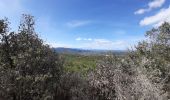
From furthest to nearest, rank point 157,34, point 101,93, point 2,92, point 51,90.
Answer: point 157,34, point 101,93, point 51,90, point 2,92

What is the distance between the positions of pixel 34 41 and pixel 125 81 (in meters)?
6.36

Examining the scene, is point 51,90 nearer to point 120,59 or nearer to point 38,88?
point 38,88

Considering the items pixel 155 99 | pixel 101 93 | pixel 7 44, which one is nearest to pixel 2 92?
pixel 7 44

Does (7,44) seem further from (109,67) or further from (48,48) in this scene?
(109,67)

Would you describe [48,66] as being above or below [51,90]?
above

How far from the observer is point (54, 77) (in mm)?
18531

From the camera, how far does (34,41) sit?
18375 mm

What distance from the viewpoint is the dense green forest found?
1703cm

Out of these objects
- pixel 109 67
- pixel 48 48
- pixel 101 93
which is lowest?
pixel 101 93

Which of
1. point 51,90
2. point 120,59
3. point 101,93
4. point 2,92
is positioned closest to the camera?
point 2,92

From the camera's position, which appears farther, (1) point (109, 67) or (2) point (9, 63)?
(1) point (109, 67)

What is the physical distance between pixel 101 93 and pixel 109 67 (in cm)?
199

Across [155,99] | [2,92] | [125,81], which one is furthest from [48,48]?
[155,99]

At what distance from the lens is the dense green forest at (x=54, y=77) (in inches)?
671
